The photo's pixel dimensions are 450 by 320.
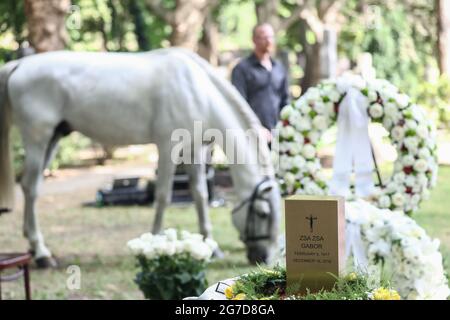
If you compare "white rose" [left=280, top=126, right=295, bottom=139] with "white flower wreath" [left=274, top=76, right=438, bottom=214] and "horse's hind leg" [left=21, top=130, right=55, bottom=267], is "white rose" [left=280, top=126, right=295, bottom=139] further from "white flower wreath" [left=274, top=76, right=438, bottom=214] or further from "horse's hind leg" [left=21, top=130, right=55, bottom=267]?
"horse's hind leg" [left=21, top=130, right=55, bottom=267]

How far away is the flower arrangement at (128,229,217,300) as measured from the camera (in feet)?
19.6

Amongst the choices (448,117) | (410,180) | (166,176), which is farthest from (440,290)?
(448,117)

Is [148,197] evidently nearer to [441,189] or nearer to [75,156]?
[441,189]

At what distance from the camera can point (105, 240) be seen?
9.49 meters

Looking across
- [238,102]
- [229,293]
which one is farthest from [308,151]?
[229,293]

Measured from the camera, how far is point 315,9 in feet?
79.2

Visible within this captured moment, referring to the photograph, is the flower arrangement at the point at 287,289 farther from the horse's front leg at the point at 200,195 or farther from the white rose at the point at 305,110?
the horse's front leg at the point at 200,195

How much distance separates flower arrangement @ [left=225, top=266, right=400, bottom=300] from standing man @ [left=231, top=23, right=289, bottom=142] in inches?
224

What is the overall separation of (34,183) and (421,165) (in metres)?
3.73

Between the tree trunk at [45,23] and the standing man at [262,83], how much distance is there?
13.2 ft

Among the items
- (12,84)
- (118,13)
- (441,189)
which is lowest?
(441,189)

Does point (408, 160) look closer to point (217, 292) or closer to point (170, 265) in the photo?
point (170, 265)

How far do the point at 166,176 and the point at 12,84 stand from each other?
170 cm

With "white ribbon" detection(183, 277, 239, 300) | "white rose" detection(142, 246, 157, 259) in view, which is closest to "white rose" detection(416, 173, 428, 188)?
"white rose" detection(142, 246, 157, 259)
